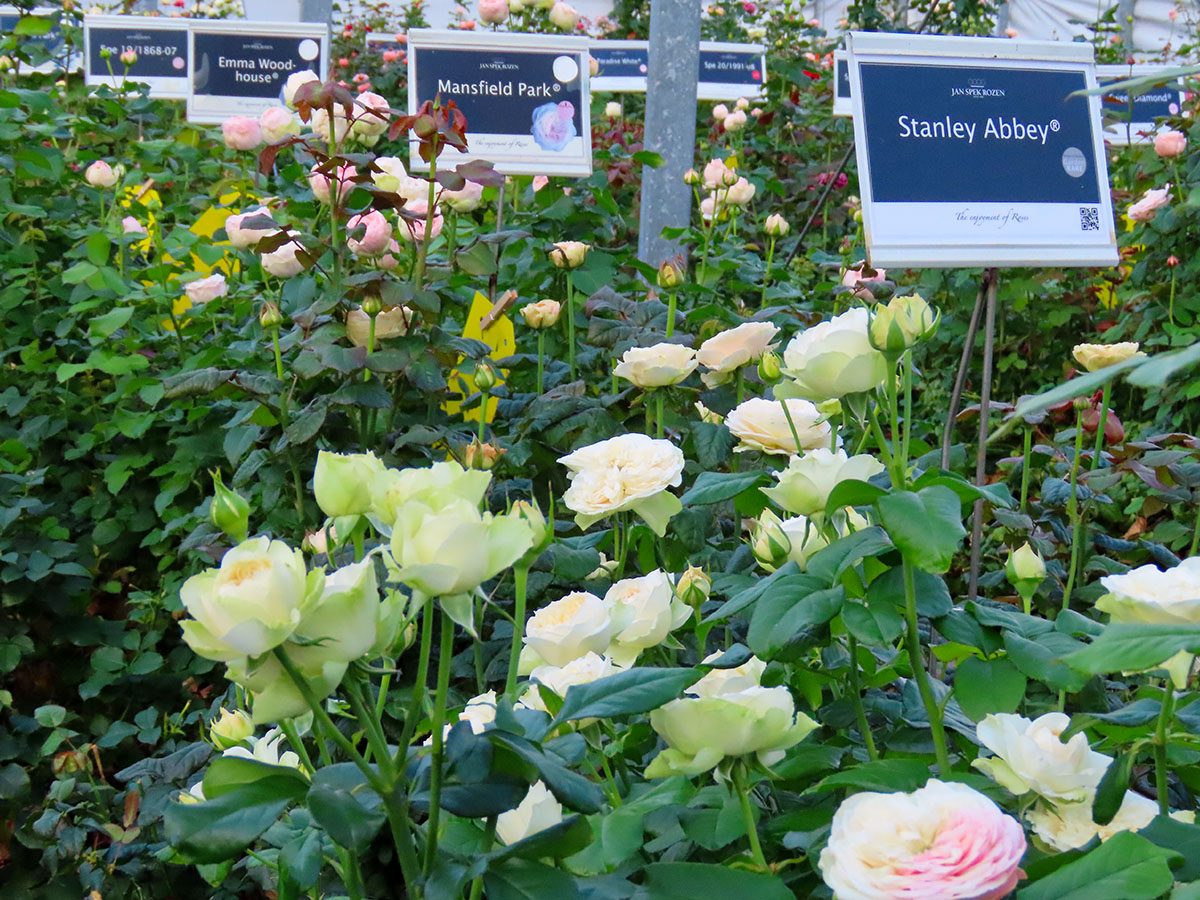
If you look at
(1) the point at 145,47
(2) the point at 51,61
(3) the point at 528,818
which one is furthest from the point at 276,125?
(2) the point at 51,61

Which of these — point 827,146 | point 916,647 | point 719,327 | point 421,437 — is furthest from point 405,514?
point 827,146

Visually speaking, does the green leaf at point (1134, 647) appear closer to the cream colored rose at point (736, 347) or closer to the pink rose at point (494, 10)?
the cream colored rose at point (736, 347)

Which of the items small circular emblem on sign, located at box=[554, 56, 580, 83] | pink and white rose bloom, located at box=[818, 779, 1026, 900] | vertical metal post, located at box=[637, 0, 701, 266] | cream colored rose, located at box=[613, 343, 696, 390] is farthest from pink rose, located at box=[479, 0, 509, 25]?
pink and white rose bloom, located at box=[818, 779, 1026, 900]

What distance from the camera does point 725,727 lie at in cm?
56

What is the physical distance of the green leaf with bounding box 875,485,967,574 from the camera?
590 mm

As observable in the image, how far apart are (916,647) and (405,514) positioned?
1.12 ft

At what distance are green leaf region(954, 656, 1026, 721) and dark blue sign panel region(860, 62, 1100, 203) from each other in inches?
28.5

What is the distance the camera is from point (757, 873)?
54 centimetres

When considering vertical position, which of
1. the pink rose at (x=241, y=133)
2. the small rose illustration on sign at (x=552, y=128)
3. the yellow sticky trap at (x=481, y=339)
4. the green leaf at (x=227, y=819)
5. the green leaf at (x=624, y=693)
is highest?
the small rose illustration on sign at (x=552, y=128)

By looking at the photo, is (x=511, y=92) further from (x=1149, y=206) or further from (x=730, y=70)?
(x=730, y=70)

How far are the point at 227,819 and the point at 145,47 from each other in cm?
344

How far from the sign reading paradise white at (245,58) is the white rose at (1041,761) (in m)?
2.55

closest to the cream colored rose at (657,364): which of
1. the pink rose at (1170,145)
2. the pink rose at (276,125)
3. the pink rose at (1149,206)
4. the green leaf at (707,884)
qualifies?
the green leaf at (707,884)

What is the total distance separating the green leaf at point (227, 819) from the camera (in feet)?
1.64
